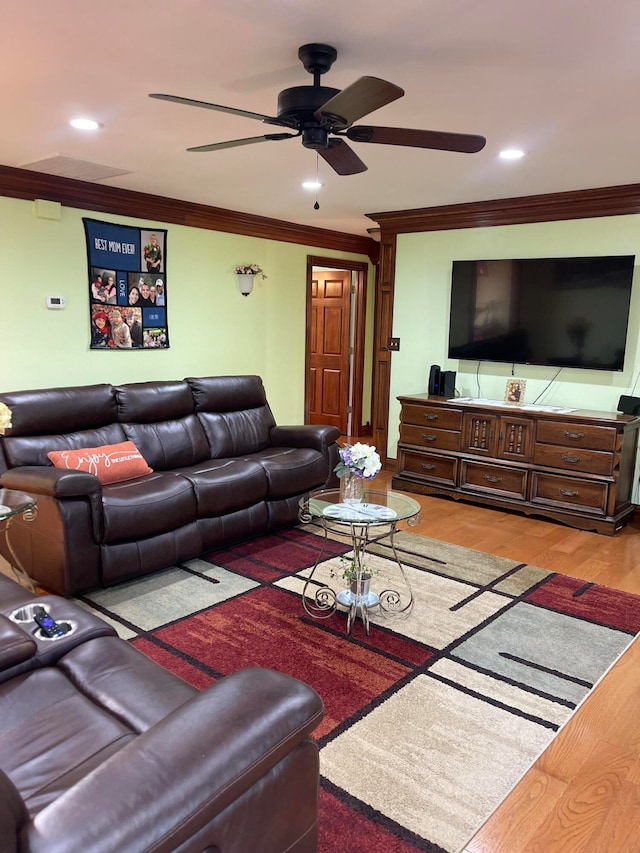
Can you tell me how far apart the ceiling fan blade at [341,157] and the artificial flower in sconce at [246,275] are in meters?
2.98

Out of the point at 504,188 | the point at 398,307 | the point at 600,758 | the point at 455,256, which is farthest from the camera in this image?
the point at 398,307

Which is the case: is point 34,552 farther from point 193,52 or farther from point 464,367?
point 464,367

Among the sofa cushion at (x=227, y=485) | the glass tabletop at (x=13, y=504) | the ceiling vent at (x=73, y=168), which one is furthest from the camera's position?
the ceiling vent at (x=73, y=168)

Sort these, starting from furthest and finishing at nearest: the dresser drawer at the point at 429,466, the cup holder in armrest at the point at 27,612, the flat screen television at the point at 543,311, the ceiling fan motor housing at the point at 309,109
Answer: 1. the dresser drawer at the point at 429,466
2. the flat screen television at the point at 543,311
3. the ceiling fan motor housing at the point at 309,109
4. the cup holder in armrest at the point at 27,612

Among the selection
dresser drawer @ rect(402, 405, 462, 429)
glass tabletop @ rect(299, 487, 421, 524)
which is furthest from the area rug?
dresser drawer @ rect(402, 405, 462, 429)

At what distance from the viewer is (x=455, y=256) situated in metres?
5.36

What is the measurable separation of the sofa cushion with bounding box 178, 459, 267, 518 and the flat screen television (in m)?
2.34

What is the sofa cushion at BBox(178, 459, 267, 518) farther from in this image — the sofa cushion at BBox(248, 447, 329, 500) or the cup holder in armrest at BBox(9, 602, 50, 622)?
the cup holder in armrest at BBox(9, 602, 50, 622)

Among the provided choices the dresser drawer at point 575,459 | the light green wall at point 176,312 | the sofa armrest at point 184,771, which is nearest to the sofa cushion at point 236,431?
the light green wall at point 176,312

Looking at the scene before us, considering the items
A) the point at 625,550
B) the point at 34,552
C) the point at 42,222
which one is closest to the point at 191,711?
the point at 34,552

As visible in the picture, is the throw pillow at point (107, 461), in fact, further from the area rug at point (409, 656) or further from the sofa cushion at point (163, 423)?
the area rug at point (409, 656)

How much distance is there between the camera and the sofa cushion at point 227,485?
11.9ft

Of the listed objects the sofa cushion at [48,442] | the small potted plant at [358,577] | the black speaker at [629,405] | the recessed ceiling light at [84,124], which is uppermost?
the recessed ceiling light at [84,124]

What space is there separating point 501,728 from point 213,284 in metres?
4.29
